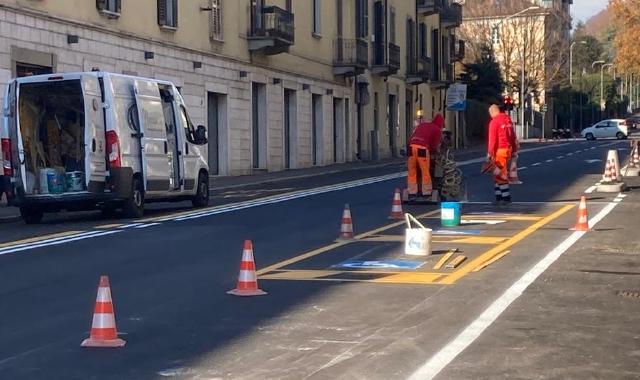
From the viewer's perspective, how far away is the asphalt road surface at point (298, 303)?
25.1 feet

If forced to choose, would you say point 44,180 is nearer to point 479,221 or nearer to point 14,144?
A: point 14,144

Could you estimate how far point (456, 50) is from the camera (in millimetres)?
76688

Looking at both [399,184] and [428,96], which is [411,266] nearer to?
[399,184]

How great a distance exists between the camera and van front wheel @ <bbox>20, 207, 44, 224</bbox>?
19.4 meters

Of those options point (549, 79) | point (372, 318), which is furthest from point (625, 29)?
point (549, 79)

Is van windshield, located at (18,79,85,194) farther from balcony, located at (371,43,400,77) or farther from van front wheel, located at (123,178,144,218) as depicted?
balcony, located at (371,43,400,77)

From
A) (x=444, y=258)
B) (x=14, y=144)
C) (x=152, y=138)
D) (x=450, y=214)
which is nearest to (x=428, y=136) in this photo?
(x=450, y=214)

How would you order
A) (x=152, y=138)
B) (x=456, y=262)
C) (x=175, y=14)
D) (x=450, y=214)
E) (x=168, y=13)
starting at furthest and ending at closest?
(x=175, y=14)
(x=168, y=13)
(x=152, y=138)
(x=450, y=214)
(x=456, y=262)

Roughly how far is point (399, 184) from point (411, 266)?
57.8 ft

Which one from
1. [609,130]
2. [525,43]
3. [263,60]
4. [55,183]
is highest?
[525,43]

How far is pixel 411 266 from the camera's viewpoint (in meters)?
12.4

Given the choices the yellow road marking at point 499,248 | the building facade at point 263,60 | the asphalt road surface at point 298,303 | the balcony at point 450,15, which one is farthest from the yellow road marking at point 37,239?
the balcony at point 450,15

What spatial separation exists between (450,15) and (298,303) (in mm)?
61518

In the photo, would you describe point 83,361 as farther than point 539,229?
Result: No
